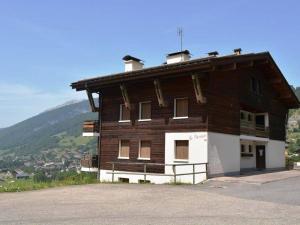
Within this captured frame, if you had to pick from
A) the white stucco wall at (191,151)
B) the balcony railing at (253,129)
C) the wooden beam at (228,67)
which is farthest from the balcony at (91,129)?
the wooden beam at (228,67)

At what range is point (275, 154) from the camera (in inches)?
1383

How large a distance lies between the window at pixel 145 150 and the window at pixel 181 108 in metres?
3.03

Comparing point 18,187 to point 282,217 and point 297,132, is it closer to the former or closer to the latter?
point 282,217

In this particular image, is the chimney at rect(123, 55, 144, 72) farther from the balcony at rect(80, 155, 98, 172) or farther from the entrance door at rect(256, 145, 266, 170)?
the entrance door at rect(256, 145, 266, 170)

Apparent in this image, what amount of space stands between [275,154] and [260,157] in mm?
2674

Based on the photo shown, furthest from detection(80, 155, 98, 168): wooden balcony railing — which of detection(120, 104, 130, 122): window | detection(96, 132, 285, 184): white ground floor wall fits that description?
Answer: detection(120, 104, 130, 122): window

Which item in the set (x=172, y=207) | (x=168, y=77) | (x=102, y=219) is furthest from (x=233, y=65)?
(x=102, y=219)

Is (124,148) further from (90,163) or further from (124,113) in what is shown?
(90,163)

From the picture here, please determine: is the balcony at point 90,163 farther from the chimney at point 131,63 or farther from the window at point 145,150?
the chimney at point 131,63

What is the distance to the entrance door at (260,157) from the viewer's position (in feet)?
108

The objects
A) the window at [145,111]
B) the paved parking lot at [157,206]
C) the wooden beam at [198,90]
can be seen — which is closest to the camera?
the paved parking lot at [157,206]

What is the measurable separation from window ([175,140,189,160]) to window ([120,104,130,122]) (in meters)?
4.88

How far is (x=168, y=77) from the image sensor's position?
25.2m

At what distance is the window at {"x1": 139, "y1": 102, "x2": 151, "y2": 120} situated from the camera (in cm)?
2756
